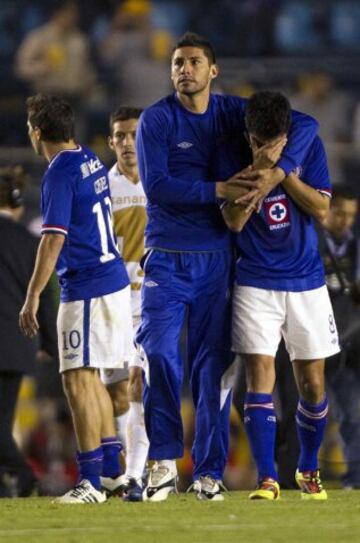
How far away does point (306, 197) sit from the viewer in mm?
7652

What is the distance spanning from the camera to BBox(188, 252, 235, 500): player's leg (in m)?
7.72

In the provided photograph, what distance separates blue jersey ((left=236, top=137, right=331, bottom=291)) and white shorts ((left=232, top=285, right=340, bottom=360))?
0.05 metres

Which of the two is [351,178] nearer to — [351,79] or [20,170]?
[351,79]

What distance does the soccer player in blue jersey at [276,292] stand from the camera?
770 cm

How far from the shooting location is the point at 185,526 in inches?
249

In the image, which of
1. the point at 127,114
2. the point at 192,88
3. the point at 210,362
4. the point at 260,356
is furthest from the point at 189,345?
the point at 127,114

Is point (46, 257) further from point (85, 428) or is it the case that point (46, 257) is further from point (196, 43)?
point (196, 43)

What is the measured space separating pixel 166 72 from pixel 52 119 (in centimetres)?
809

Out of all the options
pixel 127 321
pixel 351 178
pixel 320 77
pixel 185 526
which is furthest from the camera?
pixel 320 77

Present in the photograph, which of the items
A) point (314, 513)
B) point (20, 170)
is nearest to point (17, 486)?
point (20, 170)

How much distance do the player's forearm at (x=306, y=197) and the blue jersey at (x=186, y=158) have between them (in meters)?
0.08

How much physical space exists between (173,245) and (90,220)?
17.2 inches

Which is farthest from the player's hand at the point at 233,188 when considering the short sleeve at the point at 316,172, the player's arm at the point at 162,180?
the short sleeve at the point at 316,172

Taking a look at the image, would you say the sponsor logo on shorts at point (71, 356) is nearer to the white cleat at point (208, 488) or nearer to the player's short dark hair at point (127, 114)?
the white cleat at point (208, 488)
